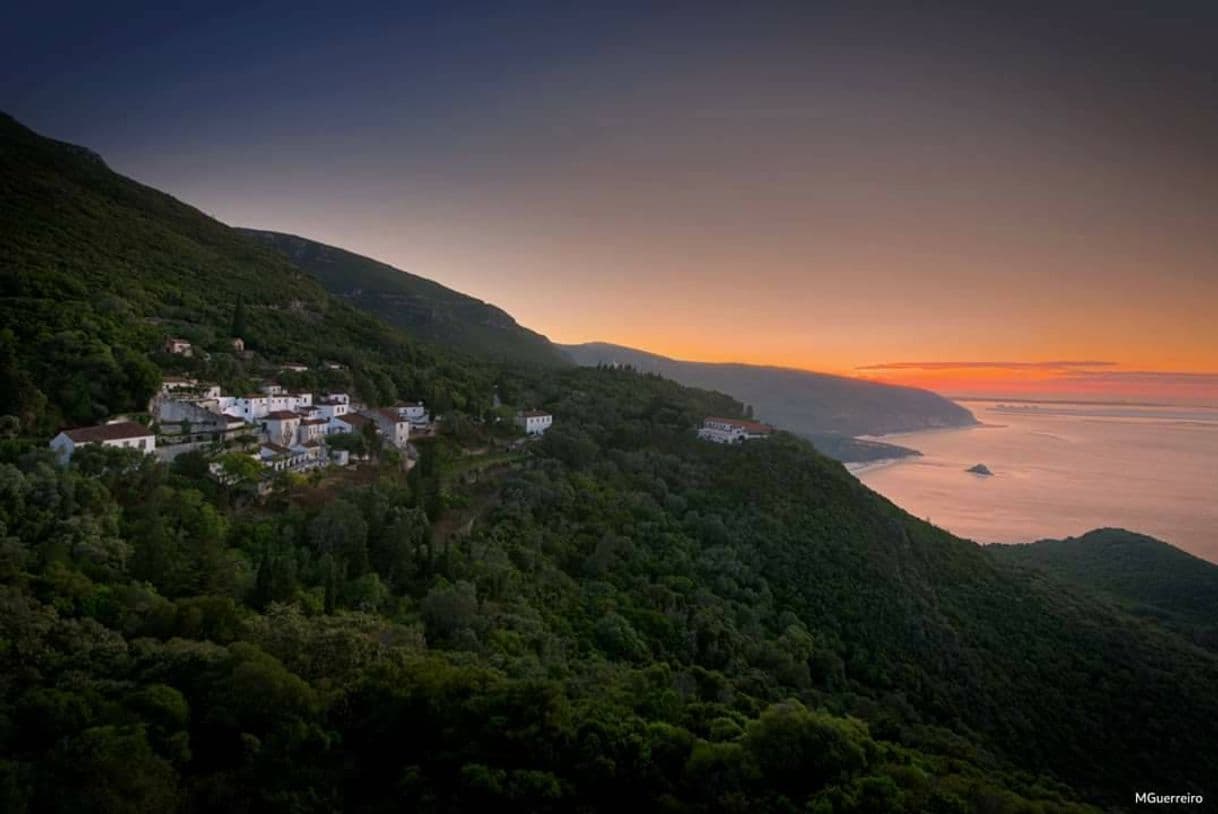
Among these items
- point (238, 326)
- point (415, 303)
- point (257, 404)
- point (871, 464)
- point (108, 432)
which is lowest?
point (871, 464)

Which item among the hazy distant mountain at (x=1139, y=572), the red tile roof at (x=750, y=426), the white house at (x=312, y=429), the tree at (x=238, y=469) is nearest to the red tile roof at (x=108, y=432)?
the tree at (x=238, y=469)

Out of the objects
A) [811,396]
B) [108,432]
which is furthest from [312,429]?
[811,396]

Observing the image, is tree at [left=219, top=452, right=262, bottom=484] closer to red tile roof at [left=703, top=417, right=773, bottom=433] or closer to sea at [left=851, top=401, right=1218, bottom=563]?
red tile roof at [left=703, top=417, right=773, bottom=433]

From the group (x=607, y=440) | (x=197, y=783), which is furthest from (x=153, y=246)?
(x=197, y=783)

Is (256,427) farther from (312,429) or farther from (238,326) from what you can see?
(238,326)

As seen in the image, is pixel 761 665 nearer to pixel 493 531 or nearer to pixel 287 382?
pixel 493 531
